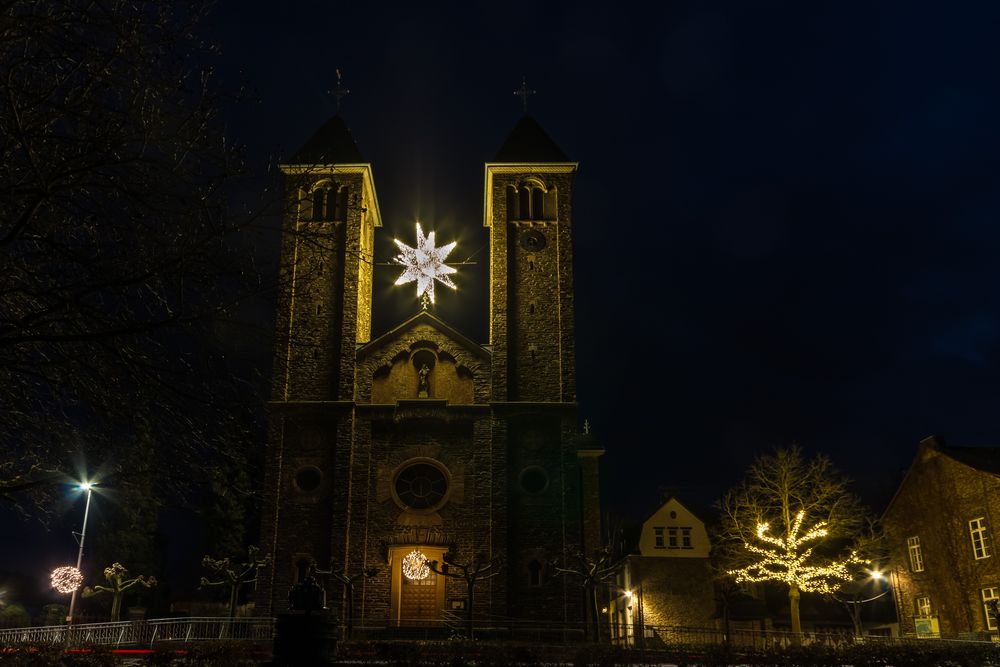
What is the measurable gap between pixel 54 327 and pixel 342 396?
26.7m

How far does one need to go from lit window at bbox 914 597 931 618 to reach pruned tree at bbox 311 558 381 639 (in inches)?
962

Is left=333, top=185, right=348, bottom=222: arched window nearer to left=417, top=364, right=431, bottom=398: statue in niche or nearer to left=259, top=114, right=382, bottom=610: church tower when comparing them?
left=259, top=114, right=382, bottom=610: church tower

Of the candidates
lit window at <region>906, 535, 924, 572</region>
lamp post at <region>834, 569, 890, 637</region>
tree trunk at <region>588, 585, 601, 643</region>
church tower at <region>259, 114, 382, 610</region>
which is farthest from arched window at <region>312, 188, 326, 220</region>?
lit window at <region>906, 535, 924, 572</region>

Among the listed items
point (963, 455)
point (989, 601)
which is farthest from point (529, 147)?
point (989, 601)

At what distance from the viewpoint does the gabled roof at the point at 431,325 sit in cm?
3747

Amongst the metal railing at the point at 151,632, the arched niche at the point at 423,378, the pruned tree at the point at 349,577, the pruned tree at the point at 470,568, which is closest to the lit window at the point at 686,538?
the pruned tree at the point at 470,568

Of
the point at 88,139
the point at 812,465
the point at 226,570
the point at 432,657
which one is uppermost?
the point at 812,465

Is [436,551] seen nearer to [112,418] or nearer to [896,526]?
[896,526]

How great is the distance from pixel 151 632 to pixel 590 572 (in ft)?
51.2

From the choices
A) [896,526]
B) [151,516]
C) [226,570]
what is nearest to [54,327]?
[226,570]

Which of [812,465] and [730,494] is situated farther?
[730,494]

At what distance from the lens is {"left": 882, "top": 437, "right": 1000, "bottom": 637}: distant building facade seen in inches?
1320

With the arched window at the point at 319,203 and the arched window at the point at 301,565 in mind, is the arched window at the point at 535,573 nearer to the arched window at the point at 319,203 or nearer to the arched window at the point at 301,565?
the arched window at the point at 301,565

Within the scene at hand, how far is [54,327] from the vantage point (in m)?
9.80
